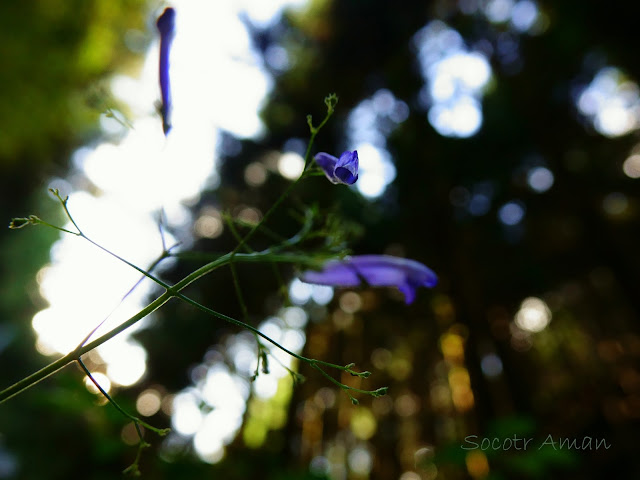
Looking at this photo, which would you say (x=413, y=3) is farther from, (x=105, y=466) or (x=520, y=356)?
(x=520, y=356)

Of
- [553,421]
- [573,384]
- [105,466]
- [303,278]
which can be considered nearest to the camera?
[303,278]

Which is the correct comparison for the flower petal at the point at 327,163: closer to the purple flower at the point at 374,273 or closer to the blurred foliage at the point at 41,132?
the purple flower at the point at 374,273

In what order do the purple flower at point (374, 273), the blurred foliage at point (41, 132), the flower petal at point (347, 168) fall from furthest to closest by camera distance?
the blurred foliage at point (41, 132), the purple flower at point (374, 273), the flower petal at point (347, 168)

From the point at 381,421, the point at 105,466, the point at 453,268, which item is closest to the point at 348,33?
the point at 453,268

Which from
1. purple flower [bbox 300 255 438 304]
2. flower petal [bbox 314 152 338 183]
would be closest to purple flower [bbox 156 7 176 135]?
flower petal [bbox 314 152 338 183]

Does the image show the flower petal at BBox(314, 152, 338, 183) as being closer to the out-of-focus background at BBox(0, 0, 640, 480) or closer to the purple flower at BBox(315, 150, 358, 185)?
the purple flower at BBox(315, 150, 358, 185)

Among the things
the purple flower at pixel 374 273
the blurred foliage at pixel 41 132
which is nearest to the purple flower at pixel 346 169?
the purple flower at pixel 374 273

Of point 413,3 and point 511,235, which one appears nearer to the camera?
point 413,3
